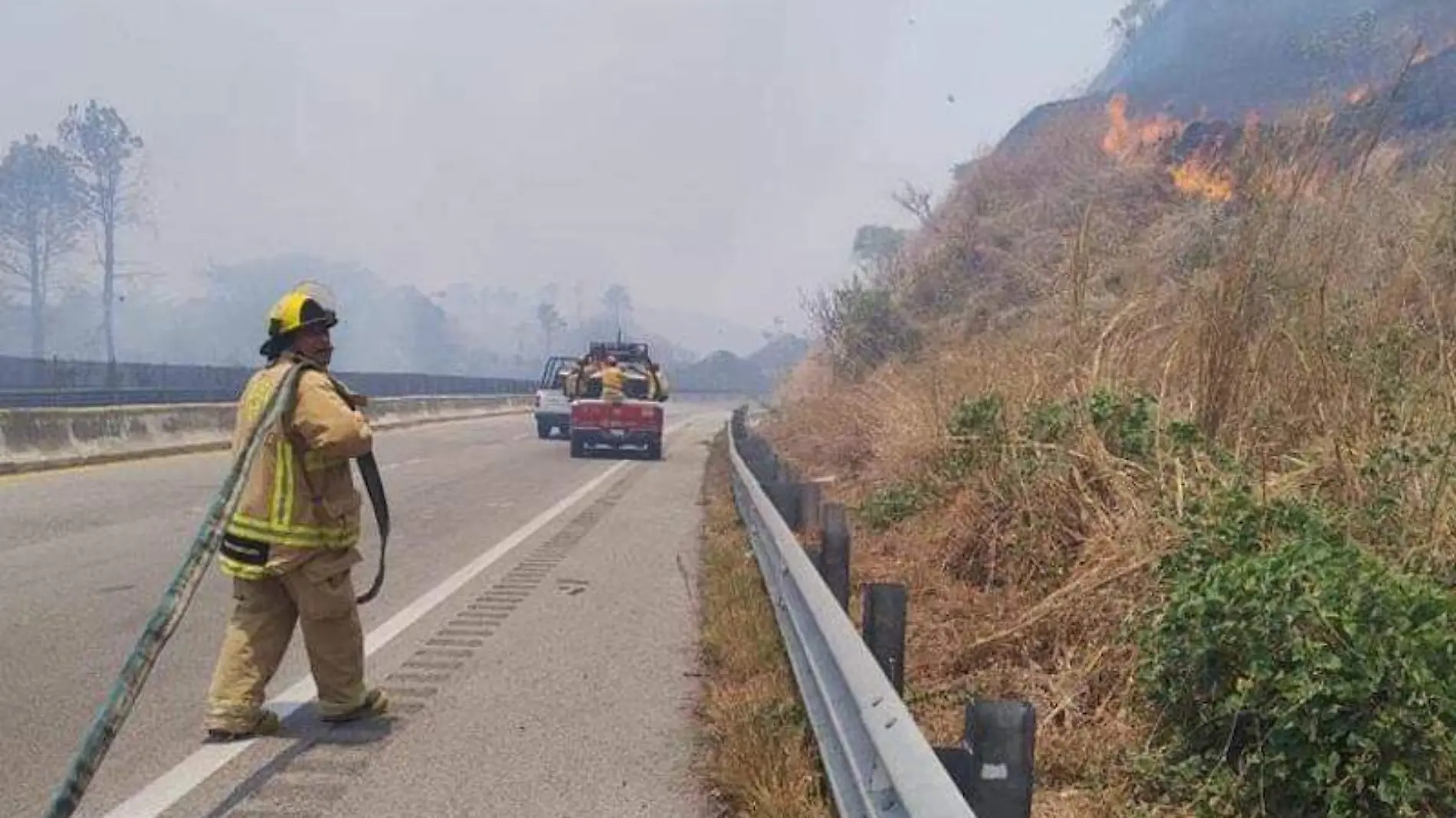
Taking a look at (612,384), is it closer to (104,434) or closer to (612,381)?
(612,381)

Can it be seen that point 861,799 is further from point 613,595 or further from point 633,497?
point 633,497

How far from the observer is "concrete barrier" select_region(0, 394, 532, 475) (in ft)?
51.4

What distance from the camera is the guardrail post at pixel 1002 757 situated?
2807 mm

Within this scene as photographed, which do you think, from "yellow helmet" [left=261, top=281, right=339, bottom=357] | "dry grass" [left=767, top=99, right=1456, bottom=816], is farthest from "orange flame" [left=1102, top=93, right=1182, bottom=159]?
"yellow helmet" [left=261, top=281, right=339, bottom=357]

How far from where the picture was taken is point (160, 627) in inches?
142

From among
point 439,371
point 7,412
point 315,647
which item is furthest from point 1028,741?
point 439,371

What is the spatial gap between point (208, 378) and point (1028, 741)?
1537 inches

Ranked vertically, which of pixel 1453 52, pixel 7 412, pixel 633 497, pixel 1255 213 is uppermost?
pixel 1453 52

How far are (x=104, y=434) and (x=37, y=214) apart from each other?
240 ft

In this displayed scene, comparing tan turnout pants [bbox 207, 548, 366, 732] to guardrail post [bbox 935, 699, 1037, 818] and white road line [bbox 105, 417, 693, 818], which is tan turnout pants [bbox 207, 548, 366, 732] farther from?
guardrail post [bbox 935, 699, 1037, 818]

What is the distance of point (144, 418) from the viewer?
1930 cm

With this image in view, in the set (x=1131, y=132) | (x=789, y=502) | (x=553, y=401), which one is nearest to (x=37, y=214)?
(x=553, y=401)

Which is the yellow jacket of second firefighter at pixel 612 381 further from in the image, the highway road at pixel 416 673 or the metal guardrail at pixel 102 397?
the metal guardrail at pixel 102 397

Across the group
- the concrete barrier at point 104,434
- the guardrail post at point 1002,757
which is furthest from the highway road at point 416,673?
the concrete barrier at point 104,434
